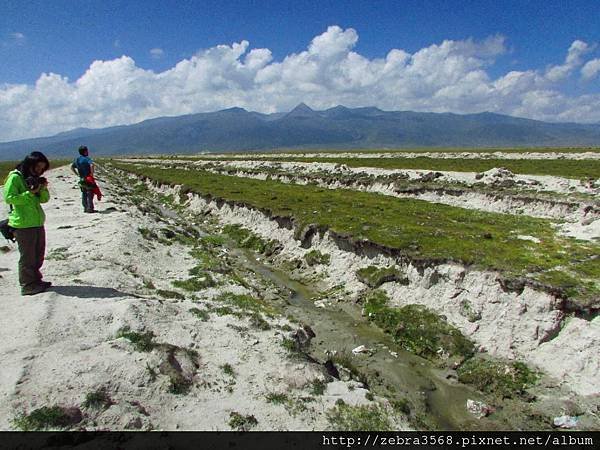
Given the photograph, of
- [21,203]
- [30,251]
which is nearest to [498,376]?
[30,251]

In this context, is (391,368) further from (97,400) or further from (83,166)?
(83,166)

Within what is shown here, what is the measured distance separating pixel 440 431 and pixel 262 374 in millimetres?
6278

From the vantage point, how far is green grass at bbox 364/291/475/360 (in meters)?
16.7

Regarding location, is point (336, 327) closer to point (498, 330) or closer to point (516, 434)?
point (498, 330)

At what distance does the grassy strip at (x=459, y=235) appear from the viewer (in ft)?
59.1

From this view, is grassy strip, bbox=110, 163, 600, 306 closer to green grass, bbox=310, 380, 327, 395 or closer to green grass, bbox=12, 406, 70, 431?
green grass, bbox=310, 380, 327, 395

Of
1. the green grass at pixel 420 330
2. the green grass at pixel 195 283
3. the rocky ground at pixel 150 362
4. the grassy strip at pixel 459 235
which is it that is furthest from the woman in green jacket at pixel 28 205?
the grassy strip at pixel 459 235

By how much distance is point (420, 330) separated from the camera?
18000mm

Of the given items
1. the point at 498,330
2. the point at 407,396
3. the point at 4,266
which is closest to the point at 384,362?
the point at 407,396

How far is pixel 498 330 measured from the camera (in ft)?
54.2

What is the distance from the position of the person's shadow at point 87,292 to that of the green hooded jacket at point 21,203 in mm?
3106

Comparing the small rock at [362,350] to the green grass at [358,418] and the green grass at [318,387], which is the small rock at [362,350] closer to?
the green grass at [318,387]

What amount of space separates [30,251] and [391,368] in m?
15.2

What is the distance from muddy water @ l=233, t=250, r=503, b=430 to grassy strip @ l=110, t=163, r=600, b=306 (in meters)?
5.82
